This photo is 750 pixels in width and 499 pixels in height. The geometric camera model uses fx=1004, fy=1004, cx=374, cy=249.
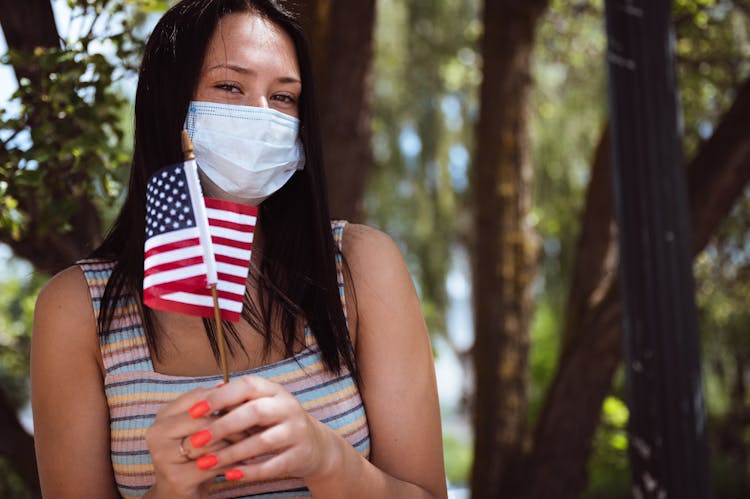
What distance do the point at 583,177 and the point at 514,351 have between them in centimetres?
614

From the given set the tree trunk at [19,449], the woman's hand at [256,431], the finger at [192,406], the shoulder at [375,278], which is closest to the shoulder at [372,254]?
the shoulder at [375,278]

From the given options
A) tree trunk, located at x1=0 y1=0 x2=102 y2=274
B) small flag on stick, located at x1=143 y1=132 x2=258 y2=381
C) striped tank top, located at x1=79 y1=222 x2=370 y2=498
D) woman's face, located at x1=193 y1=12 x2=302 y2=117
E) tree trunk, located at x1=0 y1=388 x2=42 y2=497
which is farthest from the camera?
tree trunk, located at x1=0 y1=388 x2=42 y2=497

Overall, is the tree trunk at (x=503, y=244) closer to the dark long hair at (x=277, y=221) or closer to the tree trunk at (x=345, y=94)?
the tree trunk at (x=345, y=94)

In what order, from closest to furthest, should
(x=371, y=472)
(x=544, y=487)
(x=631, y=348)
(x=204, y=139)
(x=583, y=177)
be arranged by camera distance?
(x=371, y=472)
(x=204, y=139)
(x=631, y=348)
(x=544, y=487)
(x=583, y=177)

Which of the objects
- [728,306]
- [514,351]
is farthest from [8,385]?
[728,306]

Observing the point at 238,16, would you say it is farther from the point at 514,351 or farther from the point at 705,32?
the point at 705,32

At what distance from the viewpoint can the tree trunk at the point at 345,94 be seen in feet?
15.6

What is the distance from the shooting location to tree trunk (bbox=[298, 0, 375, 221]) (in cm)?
475

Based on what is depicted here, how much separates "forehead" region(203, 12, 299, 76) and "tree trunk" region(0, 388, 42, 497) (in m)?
1.96

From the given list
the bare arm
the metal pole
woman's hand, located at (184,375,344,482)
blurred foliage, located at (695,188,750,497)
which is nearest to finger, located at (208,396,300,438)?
woman's hand, located at (184,375,344,482)

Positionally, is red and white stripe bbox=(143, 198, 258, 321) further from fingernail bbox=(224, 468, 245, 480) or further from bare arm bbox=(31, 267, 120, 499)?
fingernail bbox=(224, 468, 245, 480)

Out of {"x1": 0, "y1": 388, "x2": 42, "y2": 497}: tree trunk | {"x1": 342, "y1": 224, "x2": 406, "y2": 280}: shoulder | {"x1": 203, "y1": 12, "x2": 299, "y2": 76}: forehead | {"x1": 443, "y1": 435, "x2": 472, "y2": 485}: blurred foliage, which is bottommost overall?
{"x1": 443, "y1": 435, "x2": 472, "y2": 485}: blurred foliage

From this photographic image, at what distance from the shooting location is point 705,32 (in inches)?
242

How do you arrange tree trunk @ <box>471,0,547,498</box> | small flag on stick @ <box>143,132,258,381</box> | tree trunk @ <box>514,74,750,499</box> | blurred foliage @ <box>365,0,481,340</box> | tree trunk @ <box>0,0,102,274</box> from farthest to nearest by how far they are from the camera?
blurred foliage @ <box>365,0,481,340</box>, tree trunk @ <box>471,0,547,498</box>, tree trunk @ <box>514,74,750,499</box>, tree trunk @ <box>0,0,102,274</box>, small flag on stick @ <box>143,132,258,381</box>
